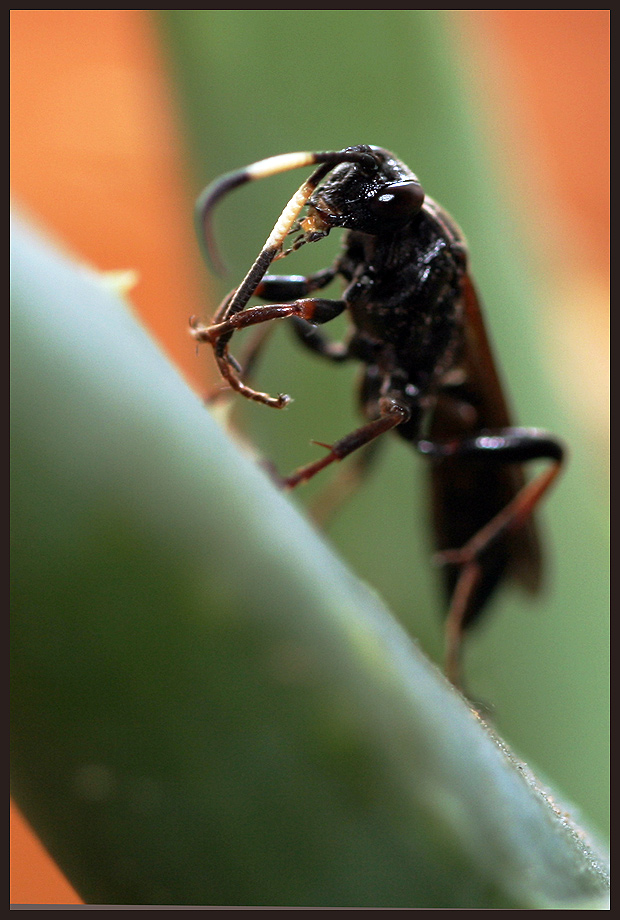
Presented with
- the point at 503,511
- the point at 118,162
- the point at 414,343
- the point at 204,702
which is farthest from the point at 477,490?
the point at 118,162

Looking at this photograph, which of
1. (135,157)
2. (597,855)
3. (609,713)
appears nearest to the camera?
(597,855)

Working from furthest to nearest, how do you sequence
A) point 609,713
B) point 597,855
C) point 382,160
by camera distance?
1. point 609,713
2. point 382,160
3. point 597,855

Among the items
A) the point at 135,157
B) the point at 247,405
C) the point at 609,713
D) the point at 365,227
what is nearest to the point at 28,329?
the point at 365,227

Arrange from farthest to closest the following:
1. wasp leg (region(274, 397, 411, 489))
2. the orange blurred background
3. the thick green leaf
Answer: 1. the orange blurred background
2. wasp leg (region(274, 397, 411, 489))
3. the thick green leaf

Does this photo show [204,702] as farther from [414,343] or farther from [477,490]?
[477,490]

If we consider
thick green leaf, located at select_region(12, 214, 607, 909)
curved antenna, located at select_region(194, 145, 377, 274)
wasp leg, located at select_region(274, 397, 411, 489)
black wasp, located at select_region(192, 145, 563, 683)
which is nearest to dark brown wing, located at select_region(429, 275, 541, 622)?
black wasp, located at select_region(192, 145, 563, 683)

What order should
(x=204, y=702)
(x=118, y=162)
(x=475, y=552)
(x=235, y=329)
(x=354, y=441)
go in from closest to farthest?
1. (x=204, y=702)
2. (x=235, y=329)
3. (x=354, y=441)
4. (x=475, y=552)
5. (x=118, y=162)

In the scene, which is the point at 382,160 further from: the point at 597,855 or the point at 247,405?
the point at 597,855

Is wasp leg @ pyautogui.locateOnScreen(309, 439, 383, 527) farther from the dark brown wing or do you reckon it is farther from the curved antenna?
the curved antenna
